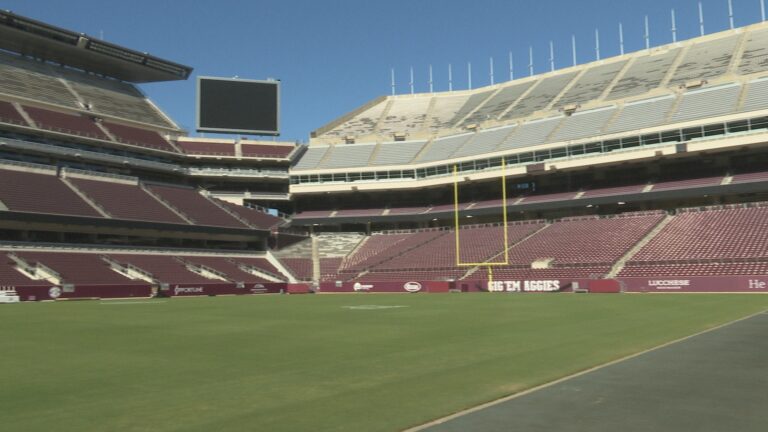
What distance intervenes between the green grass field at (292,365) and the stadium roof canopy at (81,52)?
56.6 m

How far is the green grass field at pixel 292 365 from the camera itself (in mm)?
7816

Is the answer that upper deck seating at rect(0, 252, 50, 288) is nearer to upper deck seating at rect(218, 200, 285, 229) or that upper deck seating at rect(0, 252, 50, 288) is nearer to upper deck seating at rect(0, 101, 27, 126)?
upper deck seating at rect(0, 101, 27, 126)

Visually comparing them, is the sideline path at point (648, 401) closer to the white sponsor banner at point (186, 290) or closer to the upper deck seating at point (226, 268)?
the white sponsor banner at point (186, 290)

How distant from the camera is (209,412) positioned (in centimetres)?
800

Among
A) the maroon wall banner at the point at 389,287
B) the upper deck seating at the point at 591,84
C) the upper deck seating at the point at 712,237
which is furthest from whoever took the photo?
the upper deck seating at the point at 591,84

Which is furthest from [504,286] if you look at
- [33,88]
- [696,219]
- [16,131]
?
[33,88]

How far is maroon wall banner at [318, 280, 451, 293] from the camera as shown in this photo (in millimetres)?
50294

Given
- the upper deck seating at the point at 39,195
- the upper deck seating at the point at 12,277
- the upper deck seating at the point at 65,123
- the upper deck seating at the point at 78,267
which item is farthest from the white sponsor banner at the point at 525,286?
the upper deck seating at the point at 65,123

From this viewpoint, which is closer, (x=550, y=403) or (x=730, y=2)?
(x=550, y=403)

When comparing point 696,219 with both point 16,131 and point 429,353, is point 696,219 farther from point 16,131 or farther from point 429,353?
point 16,131

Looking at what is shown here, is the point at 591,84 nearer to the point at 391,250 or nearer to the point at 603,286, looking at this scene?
the point at 391,250

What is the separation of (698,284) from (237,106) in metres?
55.9

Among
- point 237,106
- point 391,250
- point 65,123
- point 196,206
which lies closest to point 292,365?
point 391,250

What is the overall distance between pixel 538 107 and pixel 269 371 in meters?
67.5
